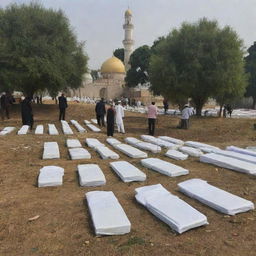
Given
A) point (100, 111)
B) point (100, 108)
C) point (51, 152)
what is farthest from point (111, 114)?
point (51, 152)

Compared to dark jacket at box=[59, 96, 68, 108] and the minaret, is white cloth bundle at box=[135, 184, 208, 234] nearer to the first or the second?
dark jacket at box=[59, 96, 68, 108]

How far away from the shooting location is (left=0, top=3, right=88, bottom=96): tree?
19.7 meters

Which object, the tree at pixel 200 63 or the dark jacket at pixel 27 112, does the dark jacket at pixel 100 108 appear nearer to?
the dark jacket at pixel 27 112

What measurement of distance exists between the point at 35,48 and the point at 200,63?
11.2 metres

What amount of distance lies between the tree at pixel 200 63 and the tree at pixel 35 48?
21.9 feet

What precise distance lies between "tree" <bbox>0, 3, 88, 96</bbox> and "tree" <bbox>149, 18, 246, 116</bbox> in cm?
667

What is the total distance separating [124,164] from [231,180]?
6.68ft

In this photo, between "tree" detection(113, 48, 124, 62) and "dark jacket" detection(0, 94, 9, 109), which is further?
"tree" detection(113, 48, 124, 62)

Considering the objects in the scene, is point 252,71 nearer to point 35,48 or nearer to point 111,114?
point 35,48

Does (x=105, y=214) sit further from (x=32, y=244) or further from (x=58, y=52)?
(x=58, y=52)

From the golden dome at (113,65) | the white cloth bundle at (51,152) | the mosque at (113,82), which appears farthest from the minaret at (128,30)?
the white cloth bundle at (51,152)

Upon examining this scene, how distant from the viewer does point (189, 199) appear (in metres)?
4.08

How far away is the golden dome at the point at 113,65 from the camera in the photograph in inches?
2421

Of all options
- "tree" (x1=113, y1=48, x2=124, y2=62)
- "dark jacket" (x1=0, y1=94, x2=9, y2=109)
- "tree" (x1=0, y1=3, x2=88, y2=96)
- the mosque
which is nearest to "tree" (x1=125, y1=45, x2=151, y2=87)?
the mosque
